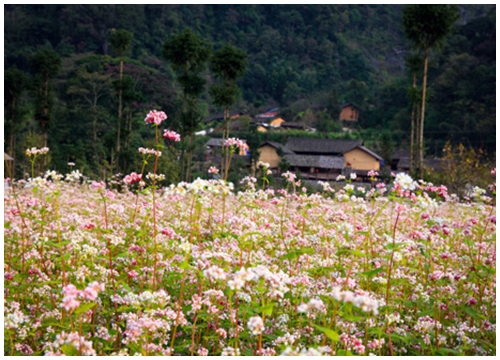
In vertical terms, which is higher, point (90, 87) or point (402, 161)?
point (90, 87)

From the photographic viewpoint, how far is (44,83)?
2178 cm

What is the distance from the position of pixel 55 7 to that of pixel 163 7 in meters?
17.3

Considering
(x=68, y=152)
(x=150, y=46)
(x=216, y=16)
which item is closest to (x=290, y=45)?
(x=216, y=16)

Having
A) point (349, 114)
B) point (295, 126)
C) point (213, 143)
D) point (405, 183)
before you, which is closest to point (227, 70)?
point (405, 183)

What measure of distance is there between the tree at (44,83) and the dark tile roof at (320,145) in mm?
31356

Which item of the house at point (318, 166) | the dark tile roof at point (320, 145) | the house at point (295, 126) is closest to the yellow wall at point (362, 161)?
the dark tile roof at point (320, 145)

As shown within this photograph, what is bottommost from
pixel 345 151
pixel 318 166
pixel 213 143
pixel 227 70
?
pixel 318 166

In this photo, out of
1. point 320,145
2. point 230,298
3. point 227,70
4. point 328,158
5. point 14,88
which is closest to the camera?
point 230,298

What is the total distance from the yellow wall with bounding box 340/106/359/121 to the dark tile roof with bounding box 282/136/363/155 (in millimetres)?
15793

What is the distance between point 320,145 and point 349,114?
18.5 m

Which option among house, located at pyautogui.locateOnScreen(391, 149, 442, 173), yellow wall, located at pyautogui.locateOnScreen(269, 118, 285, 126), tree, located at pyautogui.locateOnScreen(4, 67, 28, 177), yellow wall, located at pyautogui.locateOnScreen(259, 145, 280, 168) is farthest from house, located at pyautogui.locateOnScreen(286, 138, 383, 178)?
tree, located at pyautogui.locateOnScreen(4, 67, 28, 177)

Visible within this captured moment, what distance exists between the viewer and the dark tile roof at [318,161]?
4340cm

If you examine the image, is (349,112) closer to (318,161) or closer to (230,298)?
(318,161)

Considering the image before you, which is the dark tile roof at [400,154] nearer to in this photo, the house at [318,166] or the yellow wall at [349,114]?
the house at [318,166]
